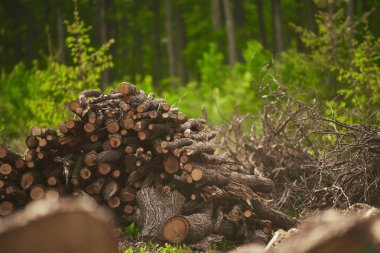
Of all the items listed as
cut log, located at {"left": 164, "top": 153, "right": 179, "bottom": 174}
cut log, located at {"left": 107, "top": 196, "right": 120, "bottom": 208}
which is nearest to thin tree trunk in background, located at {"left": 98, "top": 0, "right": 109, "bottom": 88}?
cut log, located at {"left": 107, "top": 196, "right": 120, "bottom": 208}

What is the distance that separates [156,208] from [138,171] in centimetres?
48

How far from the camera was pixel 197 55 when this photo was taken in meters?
33.7

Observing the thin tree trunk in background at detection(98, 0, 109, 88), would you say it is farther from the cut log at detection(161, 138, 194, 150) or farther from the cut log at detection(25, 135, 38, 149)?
the cut log at detection(161, 138, 194, 150)

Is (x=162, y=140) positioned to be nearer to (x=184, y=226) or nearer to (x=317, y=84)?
(x=184, y=226)

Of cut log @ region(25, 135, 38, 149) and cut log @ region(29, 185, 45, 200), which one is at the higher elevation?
cut log @ region(25, 135, 38, 149)

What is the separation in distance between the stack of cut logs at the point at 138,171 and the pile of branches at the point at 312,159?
612mm

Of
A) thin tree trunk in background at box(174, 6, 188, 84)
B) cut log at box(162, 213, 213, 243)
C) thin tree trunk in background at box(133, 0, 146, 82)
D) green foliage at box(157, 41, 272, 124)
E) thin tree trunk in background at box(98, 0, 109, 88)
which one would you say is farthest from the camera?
thin tree trunk in background at box(133, 0, 146, 82)

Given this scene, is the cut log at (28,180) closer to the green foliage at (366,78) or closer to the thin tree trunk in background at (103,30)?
the green foliage at (366,78)

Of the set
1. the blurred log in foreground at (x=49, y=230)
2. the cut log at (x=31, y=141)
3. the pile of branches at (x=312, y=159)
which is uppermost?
the blurred log in foreground at (x=49, y=230)

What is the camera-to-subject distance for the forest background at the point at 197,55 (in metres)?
10.7

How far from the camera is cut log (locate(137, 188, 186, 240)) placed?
5.87 metres

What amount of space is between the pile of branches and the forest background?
35 centimetres

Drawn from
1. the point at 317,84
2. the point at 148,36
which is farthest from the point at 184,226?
the point at 148,36

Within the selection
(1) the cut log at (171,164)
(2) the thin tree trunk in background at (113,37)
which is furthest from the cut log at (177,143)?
(2) the thin tree trunk in background at (113,37)
